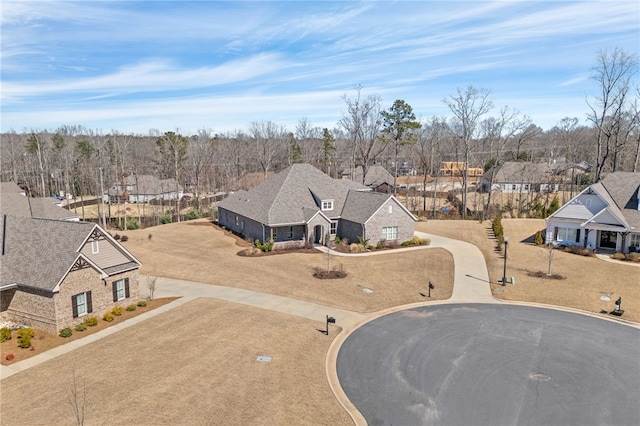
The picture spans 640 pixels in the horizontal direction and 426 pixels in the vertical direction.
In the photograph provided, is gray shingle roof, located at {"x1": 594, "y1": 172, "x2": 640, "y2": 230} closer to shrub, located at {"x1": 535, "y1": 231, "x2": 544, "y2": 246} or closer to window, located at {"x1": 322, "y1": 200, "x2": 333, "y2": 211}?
shrub, located at {"x1": 535, "y1": 231, "x2": 544, "y2": 246}

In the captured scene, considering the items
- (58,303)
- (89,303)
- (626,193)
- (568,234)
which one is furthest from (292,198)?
(626,193)

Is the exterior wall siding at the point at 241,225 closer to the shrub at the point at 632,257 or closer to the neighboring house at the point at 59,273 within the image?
the neighboring house at the point at 59,273

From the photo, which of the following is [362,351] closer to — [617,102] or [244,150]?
[617,102]

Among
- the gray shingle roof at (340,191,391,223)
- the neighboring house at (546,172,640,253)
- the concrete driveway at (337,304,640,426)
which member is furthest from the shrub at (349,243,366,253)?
the neighboring house at (546,172,640,253)

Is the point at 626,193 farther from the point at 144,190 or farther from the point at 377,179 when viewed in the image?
the point at 144,190

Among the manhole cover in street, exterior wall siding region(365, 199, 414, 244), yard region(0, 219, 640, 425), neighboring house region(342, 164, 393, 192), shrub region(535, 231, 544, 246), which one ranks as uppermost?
neighboring house region(342, 164, 393, 192)

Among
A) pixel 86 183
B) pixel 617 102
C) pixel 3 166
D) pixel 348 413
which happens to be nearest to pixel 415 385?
pixel 348 413

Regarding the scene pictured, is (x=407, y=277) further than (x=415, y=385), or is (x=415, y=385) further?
(x=407, y=277)
